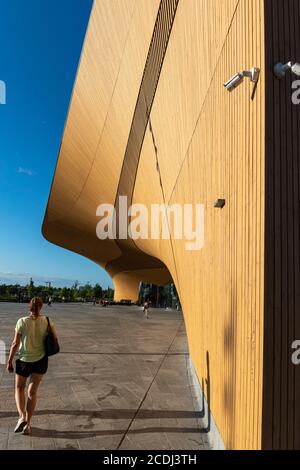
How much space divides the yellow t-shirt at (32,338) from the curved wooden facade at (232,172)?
173 centimetres

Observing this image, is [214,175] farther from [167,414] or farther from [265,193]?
[167,414]

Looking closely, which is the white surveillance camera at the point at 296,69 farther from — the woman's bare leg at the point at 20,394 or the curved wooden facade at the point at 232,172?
the woman's bare leg at the point at 20,394

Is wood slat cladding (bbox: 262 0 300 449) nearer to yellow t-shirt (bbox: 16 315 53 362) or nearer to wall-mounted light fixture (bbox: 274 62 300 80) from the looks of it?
wall-mounted light fixture (bbox: 274 62 300 80)

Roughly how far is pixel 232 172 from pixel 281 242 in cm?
95

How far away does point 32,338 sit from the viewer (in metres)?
3.96

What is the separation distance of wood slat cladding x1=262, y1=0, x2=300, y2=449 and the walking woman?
2270mm

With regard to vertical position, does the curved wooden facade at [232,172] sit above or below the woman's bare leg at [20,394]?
above

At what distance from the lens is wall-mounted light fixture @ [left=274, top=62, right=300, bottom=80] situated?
8.77 ft

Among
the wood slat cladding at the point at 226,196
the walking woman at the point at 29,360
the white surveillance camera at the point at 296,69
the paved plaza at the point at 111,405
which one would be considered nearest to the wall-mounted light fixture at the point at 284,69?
the white surveillance camera at the point at 296,69

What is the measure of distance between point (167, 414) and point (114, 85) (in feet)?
24.9

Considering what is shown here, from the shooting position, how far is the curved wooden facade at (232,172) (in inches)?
104

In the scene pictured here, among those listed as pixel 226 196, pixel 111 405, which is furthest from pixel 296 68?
pixel 111 405

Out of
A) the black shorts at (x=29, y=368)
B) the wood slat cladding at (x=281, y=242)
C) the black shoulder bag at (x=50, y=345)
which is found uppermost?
the wood slat cladding at (x=281, y=242)

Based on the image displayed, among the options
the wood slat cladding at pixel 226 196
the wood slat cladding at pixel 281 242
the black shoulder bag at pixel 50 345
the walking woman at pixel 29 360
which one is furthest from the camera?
the black shoulder bag at pixel 50 345
